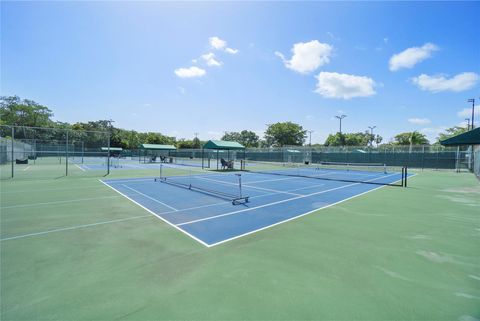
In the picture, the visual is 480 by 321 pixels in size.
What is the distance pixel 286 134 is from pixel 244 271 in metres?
76.9

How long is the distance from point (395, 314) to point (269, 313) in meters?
1.56

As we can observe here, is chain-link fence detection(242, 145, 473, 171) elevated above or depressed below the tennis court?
above

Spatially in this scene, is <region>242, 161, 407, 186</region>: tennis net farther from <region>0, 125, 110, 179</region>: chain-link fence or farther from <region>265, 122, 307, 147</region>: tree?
<region>265, 122, 307, 147</region>: tree

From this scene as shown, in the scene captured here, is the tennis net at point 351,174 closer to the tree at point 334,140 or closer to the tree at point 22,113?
the tree at point 334,140

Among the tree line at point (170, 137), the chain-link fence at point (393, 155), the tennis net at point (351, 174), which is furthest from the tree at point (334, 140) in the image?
the tennis net at point (351, 174)

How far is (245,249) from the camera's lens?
15.4 feet

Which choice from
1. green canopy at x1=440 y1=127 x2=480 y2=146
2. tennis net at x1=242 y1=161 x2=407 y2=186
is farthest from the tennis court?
tennis net at x1=242 y1=161 x2=407 y2=186

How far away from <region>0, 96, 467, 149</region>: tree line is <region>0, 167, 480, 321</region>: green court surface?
5492cm

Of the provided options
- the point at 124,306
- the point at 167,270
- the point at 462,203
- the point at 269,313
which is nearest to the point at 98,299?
the point at 124,306

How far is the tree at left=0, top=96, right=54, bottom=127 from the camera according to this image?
201ft

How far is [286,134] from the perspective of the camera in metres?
78.3

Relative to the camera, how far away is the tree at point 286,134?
257 ft

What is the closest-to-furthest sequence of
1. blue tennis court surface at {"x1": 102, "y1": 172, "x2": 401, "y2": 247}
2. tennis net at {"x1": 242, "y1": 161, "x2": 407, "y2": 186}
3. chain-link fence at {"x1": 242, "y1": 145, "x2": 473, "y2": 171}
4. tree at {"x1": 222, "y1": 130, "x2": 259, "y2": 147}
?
blue tennis court surface at {"x1": 102, "y1": 172, "x2": 401, "y2": 247} → tennis net at {"x1": 242, "y1": 161, "x2": 407, "y2": 186} → chain-link fence at {"x1": 242, "y1": 145, "x2": 473, "y2": 171} → tree at {"x1": 222, "y1": 130, "x2": 259, "y2": 147}

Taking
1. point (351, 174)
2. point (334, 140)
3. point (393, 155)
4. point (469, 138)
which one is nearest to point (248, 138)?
point (334, 140)
